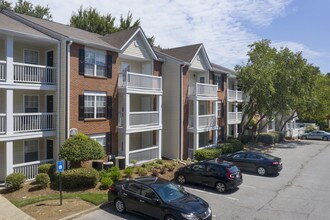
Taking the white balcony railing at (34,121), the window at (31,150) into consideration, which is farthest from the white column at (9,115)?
the window at (31,150)

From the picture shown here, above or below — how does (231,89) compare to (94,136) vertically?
above

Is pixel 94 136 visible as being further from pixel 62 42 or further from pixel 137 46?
pixel 137 46

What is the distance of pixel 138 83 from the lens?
825 inches

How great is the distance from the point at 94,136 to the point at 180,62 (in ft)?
33.0

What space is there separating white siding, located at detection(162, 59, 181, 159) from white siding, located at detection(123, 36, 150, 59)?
9.89 feet

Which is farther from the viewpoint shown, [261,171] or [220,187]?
[261,171]

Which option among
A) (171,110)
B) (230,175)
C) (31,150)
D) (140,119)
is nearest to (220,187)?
(230,175)

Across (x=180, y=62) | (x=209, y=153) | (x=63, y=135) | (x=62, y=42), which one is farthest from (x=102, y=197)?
(x=180, y=62)

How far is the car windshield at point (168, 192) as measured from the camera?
11.3m

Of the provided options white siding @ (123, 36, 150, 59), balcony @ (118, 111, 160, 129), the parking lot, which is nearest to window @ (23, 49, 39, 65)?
white siding @ (123, 36, 150, 59)

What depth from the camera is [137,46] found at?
73.0 feet

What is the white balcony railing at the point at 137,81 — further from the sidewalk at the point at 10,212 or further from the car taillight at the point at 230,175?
the sidewalk at the point at 10,212

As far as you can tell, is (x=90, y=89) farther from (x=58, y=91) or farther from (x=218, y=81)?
(x=218, y=81)

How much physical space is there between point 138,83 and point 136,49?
10.0 ft
